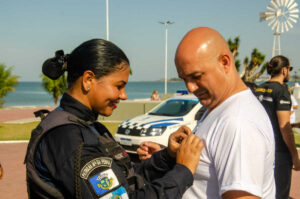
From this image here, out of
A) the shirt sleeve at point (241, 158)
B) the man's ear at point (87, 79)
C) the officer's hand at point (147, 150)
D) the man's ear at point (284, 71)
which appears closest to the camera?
the shirt sleeve at point (241, 158)

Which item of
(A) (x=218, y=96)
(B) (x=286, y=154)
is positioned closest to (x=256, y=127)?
(A) (x=218, y=96)

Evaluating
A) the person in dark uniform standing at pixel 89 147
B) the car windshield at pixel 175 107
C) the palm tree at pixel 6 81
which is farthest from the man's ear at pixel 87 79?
the palm tree at pixel 6 81

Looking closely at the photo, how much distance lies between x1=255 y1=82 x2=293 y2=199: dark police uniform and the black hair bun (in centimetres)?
249

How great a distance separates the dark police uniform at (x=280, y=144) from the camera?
3.30 metres

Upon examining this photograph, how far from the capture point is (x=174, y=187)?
158 centimetres

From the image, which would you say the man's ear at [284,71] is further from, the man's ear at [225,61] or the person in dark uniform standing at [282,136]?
the man's ear at [225,61]

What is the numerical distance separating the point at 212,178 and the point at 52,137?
0.87m

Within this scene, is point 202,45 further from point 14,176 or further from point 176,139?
point 14,176

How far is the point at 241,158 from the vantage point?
133cm

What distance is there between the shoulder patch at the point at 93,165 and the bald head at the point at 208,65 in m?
0.65

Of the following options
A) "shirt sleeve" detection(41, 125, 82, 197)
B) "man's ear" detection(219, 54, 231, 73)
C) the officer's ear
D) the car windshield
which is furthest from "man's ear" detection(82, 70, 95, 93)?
the car windshield

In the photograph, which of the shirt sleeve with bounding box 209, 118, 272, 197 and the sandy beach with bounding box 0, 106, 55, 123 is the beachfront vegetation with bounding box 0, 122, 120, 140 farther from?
the shirt sleeve with bounding box 209, 118, 272, 197

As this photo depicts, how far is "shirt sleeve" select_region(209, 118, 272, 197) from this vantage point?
1.32 metres

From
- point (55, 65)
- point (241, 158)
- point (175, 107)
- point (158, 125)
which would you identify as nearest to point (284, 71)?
point (241, 158)
